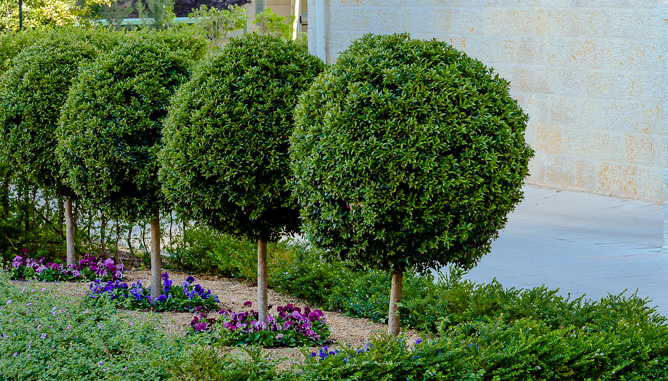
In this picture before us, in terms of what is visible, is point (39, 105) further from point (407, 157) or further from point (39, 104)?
point (407, 157)

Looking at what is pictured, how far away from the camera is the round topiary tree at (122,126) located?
5.89m

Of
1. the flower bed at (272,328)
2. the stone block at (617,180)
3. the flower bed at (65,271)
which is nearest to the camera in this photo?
the flower bed at (272,328)

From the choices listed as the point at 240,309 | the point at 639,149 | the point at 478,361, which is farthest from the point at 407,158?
the point at 639,149

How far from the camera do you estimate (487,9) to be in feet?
42.2

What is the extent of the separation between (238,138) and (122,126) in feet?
4.26

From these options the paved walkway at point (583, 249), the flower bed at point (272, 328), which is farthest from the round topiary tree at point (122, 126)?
the paved walkway at point (583, 249)

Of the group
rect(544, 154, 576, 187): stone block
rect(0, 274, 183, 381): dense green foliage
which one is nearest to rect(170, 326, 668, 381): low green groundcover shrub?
rect(0, 274, 183, 381): dense green foliage

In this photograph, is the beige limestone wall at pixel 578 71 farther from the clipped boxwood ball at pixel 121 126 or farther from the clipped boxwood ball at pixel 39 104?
the clipped boxwood ball at pixel 39 104

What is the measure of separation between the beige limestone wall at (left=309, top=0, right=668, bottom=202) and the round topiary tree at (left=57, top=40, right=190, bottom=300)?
695 cm

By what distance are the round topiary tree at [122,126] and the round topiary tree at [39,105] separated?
755mm

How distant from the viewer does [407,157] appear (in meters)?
4.14

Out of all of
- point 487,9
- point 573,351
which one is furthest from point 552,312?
point 487,9

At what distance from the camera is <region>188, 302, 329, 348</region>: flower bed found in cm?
530

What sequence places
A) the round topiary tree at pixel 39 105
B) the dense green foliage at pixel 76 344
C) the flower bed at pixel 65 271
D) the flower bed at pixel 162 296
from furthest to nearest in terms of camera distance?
the flower bed at pixel 65 271 < the round topiary tree at pixel 39 105 < the flower bed at pixel 162 296 < the dense green foliage at pixel 76 344
